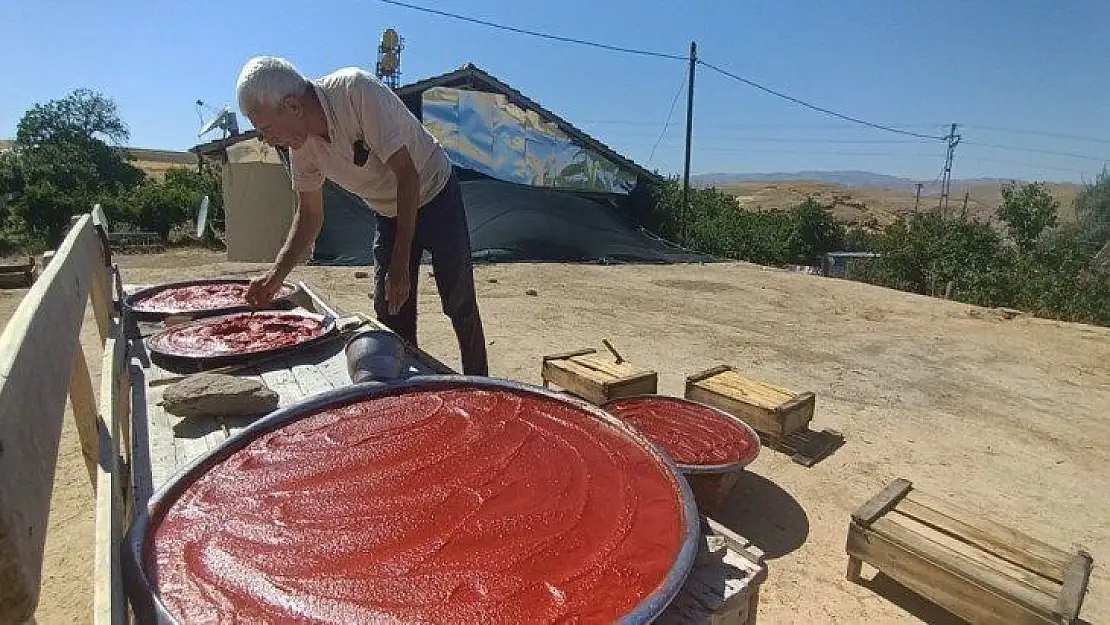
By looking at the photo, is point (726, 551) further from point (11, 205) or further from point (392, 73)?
point (11, 205)

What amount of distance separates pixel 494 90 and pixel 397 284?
14022mm

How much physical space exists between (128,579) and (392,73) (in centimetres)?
1749

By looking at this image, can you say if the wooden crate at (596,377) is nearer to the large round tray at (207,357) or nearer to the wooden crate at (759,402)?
the wooden crate at (759,402)

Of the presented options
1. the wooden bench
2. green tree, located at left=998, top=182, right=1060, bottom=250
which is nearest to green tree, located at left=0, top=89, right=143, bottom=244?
the wooden bench

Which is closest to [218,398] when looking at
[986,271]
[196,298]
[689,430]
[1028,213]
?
[196,298]

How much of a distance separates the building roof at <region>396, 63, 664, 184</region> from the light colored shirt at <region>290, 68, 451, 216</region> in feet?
39.9

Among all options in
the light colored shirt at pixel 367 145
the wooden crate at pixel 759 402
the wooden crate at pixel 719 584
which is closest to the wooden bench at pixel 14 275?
the light colored shirt at pixel 367 145

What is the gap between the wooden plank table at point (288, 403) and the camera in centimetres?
142

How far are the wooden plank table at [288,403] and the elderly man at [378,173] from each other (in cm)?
37

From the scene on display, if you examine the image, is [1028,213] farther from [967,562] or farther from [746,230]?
[967,562]

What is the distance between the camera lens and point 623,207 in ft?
58.6

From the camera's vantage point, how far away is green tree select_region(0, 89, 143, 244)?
16734 millimetres

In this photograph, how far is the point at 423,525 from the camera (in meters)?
1.41

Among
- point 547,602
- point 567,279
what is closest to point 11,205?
point 567,279
